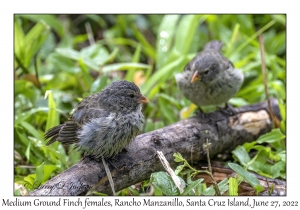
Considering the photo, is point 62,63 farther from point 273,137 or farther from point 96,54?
point 273,137

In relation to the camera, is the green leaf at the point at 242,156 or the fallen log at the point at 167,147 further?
the green leaf at the point at 242,156

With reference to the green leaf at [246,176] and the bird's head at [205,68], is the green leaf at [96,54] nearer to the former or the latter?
the bird's head at [205,68]

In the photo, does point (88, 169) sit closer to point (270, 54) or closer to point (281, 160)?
point (281, 160)

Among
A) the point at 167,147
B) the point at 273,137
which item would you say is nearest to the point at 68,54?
the point at 167,147

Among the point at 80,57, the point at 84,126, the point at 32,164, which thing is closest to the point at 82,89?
the point at 80,57

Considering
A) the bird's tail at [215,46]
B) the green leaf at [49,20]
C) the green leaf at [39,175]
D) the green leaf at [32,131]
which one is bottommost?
the green leaf at [39,175]

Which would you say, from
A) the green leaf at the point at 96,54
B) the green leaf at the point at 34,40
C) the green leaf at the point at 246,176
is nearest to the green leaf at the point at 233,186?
the green leaf at the point at 246,176

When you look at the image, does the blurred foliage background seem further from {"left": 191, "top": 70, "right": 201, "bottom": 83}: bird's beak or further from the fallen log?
{"left": 191, "top": 70, "right": 201, "bottom": 83}: bird's beak
